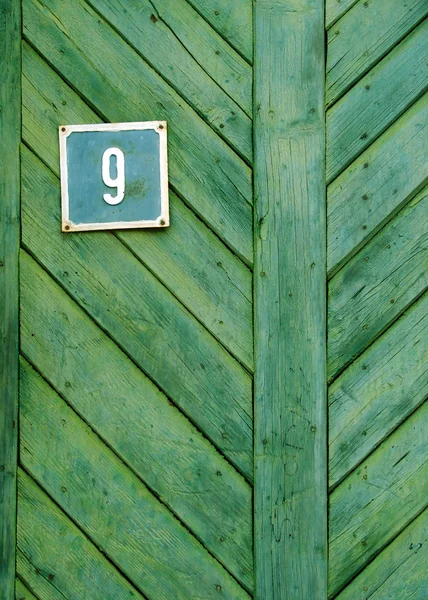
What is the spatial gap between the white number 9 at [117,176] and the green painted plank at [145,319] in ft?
0.30

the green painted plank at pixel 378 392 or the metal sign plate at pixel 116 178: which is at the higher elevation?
the metal sign plate at pixel 116 178

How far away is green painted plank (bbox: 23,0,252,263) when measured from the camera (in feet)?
7.14

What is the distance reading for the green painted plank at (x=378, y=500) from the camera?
2.13 m

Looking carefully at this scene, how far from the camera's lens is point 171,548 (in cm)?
213

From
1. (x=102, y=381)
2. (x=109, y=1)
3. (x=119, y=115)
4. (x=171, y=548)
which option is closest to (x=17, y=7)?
(x=109, y=1)

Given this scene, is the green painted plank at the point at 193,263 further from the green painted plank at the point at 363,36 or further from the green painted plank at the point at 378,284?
the green painted plank at the point at 363,36

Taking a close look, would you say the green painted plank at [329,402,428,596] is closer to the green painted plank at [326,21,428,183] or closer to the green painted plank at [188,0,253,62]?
the green painted plank at [326,21,428,183]

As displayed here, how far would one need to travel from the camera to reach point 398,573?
84.4 inches

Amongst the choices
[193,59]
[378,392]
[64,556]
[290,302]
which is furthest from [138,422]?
[193,59]

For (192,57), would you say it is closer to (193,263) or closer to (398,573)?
(193,263)

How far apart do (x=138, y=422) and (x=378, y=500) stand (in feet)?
1.98

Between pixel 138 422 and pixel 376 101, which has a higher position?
pixel 376 101

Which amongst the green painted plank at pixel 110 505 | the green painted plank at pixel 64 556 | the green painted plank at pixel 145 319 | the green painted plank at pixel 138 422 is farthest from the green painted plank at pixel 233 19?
the green painted plank at pixel 64 556

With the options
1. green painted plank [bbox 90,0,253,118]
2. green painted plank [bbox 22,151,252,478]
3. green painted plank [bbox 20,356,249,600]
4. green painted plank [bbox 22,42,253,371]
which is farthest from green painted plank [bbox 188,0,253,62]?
green painted plank [bbox 20,356,249,600]
